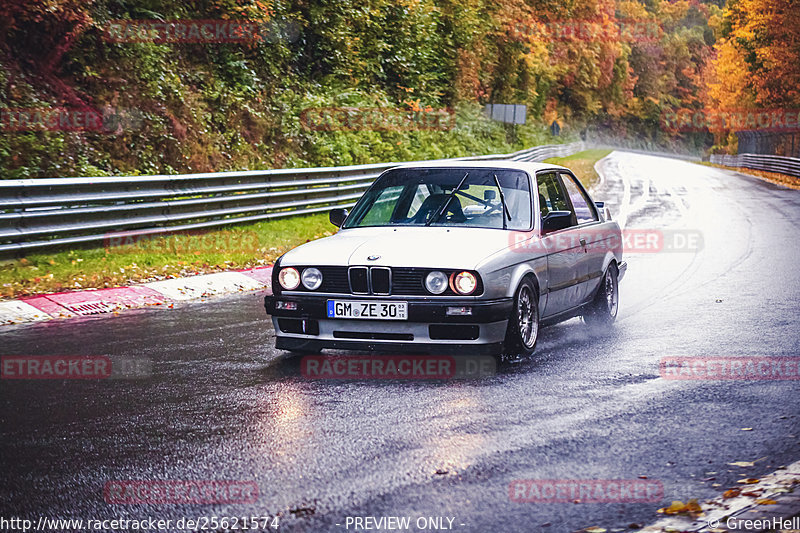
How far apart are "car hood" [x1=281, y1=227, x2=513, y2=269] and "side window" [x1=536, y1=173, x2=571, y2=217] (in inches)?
33.0

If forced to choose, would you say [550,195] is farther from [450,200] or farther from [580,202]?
[450,200]

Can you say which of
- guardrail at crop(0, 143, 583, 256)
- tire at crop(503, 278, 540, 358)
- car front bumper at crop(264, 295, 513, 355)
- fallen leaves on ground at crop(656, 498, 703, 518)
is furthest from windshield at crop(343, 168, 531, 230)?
guardrail at crop(0, 143, 583, 256)

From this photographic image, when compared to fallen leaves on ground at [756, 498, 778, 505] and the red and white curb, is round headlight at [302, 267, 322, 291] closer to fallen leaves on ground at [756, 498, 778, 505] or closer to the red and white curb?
the red and white curb

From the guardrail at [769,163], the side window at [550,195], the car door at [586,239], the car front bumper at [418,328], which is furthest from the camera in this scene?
the guardrail at [769,163]

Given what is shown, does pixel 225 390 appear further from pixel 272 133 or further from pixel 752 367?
pixel 272 133

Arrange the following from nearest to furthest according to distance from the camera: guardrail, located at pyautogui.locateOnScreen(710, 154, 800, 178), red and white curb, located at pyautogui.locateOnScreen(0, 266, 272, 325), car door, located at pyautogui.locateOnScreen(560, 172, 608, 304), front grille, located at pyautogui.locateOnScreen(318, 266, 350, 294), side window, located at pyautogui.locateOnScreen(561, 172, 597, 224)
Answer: front grille, located at pyautogui.locateOnScreen(318, 266, 350, 294), car door, located at pyautogui.locateOnScreen(560, 172, 608, 304), side window, located at pyautogui.locateOnScreen(561, 172, 597, 224), red and white curb, located at pyautogui.locateOnScreen(0, 266, 272, 325), guardrail, located at pyautogui.locateOnScreen(710, 154, 800, 178)

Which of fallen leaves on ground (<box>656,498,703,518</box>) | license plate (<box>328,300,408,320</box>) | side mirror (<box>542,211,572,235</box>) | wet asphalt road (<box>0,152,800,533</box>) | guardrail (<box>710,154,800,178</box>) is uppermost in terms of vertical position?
side mirror (<box>542,211,572,235</box>)

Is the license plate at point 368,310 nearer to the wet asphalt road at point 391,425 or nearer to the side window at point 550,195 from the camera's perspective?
the wet asphalt road at point 391,425

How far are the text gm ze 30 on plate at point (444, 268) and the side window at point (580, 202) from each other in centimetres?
38

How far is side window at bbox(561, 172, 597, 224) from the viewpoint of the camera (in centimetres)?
957

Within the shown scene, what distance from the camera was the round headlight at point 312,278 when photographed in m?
7.33

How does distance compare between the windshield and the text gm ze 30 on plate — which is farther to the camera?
the windshield

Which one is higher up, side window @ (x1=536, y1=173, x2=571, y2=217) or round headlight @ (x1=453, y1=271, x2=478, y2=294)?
side window @ (x1=536, y1=173, x2=571, y2=217)

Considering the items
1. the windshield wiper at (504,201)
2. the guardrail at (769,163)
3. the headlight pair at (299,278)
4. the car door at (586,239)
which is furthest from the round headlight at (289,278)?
the guardrail at (769,163)
